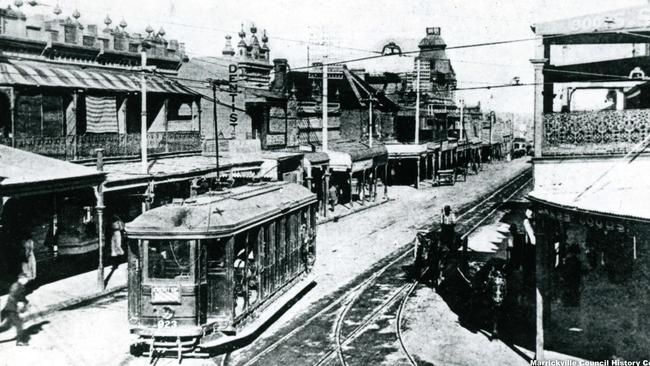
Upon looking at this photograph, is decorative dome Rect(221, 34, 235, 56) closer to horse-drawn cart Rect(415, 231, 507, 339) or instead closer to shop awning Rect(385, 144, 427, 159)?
shop awning Rect(385, 144, 427, 159)

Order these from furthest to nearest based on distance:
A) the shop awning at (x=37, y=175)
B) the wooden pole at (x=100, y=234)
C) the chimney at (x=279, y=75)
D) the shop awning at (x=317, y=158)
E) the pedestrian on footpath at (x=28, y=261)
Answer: the chimney at (x=279, y=75)
the shop awning at (x=317, y=158)
the wooden pole at (x=100, y=234)
the pedestrian on footpath at (x=28, y=261)
the shop awning at (x=37, y=175)

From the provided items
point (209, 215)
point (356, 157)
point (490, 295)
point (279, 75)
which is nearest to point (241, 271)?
point (209, 215)

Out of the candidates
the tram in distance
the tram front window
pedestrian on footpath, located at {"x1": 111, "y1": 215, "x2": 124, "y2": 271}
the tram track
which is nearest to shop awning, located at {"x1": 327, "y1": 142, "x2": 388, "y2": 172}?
the tram track

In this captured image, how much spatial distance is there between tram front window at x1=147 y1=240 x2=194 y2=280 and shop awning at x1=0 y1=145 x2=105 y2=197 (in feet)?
16.8

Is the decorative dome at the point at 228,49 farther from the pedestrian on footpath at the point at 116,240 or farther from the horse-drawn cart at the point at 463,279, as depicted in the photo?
the horse-drawn cart at the point at 463,279

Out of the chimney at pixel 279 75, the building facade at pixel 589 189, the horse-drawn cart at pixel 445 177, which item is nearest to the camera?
the building facade at pixel 589 189

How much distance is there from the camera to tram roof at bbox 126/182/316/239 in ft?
34.7

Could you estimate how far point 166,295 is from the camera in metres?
10.5

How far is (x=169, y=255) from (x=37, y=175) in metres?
6.36

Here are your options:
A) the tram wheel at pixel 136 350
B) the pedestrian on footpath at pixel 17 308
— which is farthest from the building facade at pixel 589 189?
the pedestrian on footpath at pixel 17 308

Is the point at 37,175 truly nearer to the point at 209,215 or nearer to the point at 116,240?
the point at 116,240

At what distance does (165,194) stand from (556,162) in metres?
16.2

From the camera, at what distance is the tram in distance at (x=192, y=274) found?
10.5m

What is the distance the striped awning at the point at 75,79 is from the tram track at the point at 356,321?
41.0 feet
